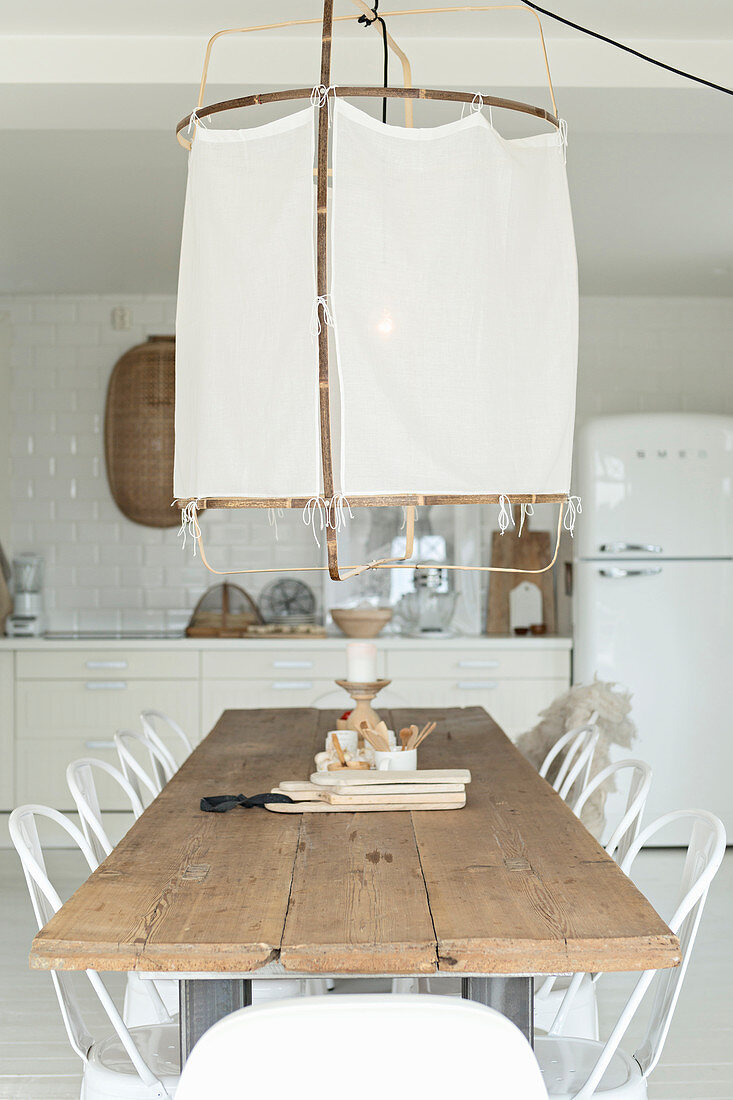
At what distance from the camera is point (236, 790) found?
255 centimetres

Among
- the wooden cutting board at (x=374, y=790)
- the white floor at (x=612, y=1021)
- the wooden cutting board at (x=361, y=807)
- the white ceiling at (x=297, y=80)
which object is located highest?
the white ceiling at (x=297, y=80)

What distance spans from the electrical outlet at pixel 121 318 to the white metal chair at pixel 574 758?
346 centimetres

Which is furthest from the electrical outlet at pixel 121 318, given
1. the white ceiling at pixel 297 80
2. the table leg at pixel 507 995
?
the table leg at pixel 507 995

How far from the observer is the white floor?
9.53 feet

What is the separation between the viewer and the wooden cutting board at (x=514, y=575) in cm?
566

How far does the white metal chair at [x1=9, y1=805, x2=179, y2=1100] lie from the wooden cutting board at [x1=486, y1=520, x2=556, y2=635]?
3714 millimetres

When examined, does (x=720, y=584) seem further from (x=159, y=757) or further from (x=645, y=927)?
(x=645, y=927)

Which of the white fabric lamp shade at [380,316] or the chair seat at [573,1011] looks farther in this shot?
the chair seat at [573,1011]

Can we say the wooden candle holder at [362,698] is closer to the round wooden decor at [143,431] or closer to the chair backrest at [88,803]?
the chair backrest at [88,803]

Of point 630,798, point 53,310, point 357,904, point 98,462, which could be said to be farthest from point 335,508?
point 53,310

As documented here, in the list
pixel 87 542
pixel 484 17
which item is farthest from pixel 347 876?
pixel 87 542

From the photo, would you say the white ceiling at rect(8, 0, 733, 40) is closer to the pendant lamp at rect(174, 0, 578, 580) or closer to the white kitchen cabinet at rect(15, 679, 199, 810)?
the pendant lamp at rect(174, 0, 578, 580)

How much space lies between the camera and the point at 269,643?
5184mm

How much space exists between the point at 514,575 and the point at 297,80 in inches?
124
